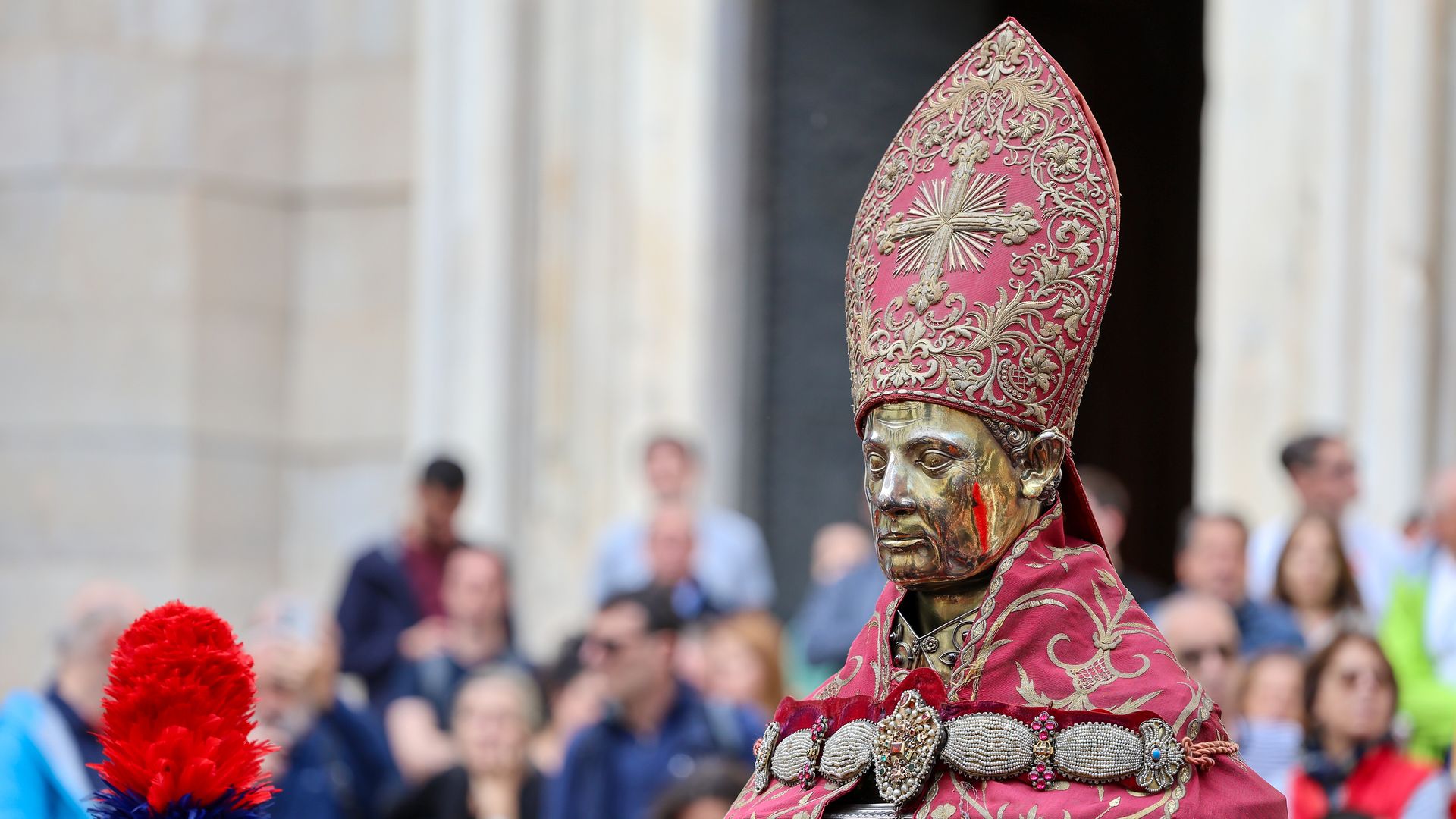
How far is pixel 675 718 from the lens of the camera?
7957 mm

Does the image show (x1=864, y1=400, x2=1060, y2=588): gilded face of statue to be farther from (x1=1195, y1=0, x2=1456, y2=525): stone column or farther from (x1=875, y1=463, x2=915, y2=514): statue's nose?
(x1=1195, y1=0, x2=1456, y2=525): stone column

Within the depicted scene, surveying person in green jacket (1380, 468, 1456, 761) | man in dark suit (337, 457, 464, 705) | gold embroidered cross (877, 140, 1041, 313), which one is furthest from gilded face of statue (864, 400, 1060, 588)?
man in dark suit (337, 457, 464, 705)

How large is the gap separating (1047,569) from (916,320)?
44 cm

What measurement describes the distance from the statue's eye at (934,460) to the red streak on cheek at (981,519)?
56mm

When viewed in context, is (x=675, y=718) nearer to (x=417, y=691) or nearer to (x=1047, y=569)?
(x=417, y=691)

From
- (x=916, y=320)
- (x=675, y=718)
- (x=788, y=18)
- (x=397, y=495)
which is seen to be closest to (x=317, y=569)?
(x=397, y=495)

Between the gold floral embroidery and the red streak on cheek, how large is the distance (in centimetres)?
13

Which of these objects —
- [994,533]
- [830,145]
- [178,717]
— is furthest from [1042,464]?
[830,145]

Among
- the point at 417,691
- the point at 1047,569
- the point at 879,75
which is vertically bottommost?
the point at 417,691

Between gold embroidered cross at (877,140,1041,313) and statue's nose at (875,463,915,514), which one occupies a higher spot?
gold embroidered cross at (877,140,1041,313)

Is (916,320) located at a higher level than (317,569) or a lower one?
higher

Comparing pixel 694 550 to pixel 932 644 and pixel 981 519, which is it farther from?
pixel 981 519

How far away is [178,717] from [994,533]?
1390mm

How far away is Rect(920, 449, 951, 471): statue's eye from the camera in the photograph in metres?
3.92
